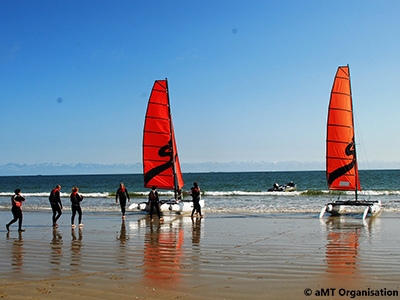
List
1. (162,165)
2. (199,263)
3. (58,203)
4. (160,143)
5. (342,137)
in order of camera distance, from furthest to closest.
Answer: (162,165) → (160,143) → (342,137) → (58,203) → (199,263)

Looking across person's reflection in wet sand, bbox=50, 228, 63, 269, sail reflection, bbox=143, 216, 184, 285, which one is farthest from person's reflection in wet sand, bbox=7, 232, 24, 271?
sail reflection, bbox=143, 216, 184, 285

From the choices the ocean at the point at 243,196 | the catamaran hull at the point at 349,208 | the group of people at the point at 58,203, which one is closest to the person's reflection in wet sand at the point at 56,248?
the group of people at the point at 58,203

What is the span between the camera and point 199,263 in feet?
26.5

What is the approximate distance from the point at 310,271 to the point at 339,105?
46.1 feet

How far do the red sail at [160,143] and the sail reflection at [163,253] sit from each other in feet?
21.4

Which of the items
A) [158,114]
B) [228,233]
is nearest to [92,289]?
[228,233]

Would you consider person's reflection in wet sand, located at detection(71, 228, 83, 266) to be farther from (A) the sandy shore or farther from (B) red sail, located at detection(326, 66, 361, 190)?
(B) red sail, located at detection(326, 66, 361, 190)

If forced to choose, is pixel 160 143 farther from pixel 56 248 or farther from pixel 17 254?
pixel 17 254

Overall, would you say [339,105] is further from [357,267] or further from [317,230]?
[357,267]

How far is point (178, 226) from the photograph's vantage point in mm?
15117

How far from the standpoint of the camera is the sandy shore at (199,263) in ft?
20.0

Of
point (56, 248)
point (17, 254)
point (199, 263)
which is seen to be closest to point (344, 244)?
point (199, 263)

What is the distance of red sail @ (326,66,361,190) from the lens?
20.0m

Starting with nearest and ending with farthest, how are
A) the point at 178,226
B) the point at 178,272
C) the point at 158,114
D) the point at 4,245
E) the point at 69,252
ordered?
the point at 178,272 < the point at 69,252 < the point at 4,245 < the point at 178,226 < the point at 158,114
